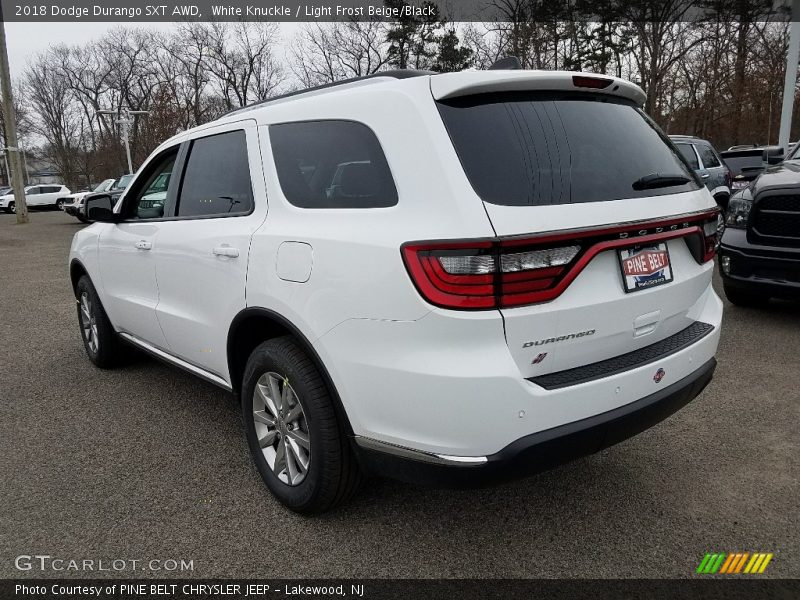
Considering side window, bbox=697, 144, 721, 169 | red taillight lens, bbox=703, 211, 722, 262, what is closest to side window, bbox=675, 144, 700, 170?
side window, bbox=697, 144, 721, 169

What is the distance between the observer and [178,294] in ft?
11.1

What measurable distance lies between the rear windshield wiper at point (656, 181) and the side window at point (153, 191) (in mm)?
2673

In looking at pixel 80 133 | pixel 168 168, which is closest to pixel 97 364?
pixel 168 168

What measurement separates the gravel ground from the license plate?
41.4 inches

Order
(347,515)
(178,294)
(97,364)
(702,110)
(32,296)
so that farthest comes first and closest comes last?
1. (702,110)
2. (32,296)
3. (97,364)
4. (178,294)
5. (347,515)

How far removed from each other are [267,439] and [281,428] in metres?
0.17

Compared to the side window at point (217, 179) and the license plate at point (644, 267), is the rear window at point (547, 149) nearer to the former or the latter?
the license plate at point (644, 267)

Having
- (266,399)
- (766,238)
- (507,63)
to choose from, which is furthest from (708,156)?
(266,399)

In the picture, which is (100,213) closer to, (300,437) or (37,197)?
(300,437)

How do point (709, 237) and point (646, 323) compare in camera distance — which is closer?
point (646, 323)

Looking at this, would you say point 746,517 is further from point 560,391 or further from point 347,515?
point 347,515

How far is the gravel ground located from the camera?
7.99 feet

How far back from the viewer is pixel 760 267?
17.5 ft

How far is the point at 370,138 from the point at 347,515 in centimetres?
162
